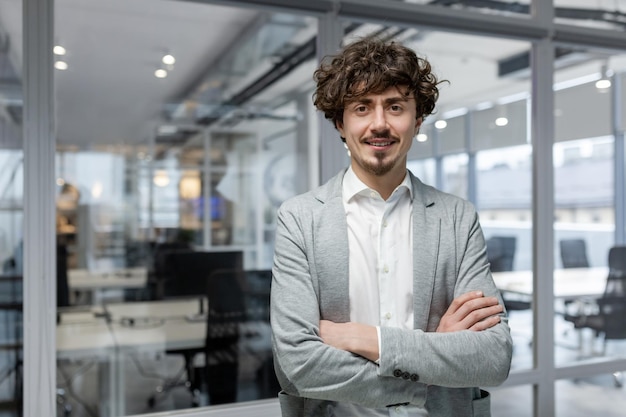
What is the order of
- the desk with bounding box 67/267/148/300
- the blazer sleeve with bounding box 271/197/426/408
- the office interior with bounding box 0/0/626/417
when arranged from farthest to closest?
1. the desk with bounding box 67/267/148/300
2. the office interior with bounding box 0/0/626/417
3. the blazer sleeve with bounding box 271/197/426/408

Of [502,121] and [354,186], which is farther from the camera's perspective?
[502,121]

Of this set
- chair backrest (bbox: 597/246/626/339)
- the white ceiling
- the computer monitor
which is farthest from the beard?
the computer monitor

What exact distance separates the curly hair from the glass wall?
4.48 feet

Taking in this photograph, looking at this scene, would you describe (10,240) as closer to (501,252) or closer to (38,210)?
(38,210)

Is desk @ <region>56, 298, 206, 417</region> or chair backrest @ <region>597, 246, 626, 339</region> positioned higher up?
chair backrest @ <region>597, 246, 626, 339</region>

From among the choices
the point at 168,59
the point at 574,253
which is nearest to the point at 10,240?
the point at 574,253

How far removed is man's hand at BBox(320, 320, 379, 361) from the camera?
49.9 inches

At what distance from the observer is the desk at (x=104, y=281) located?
217 inches

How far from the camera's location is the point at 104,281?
5680 millimetres

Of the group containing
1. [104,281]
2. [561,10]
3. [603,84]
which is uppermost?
[561,10]

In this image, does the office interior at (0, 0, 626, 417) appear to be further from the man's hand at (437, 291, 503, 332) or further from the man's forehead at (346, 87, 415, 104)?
the man's hand at (437, 291, 503, 332)

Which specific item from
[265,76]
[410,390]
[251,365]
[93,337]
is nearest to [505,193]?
[251,365]

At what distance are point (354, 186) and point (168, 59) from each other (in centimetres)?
620

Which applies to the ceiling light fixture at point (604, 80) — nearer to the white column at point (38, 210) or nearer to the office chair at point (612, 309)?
the office chair at point (612, 309)
